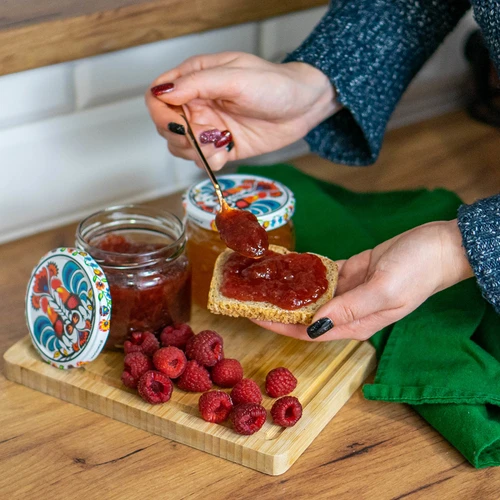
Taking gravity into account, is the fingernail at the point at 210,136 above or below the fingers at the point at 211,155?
above

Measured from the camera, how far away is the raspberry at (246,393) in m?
1.10

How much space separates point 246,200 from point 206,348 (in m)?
0.31

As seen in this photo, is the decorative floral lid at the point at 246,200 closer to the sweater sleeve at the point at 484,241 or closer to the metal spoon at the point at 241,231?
the metal spoon at the point at 241,231

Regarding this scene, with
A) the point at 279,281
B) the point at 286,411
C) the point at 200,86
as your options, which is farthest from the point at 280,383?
the point at 200,86

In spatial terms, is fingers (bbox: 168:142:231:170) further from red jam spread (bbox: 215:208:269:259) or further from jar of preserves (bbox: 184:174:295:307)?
red jam spread (bbox: 215:208:269:259)

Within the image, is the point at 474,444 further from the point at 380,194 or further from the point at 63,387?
the point at 380,194

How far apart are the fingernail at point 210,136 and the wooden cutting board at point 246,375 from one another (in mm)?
293

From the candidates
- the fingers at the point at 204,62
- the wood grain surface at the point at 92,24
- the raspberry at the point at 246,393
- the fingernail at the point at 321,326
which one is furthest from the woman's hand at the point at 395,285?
the wood grain surface at the point at 92,24

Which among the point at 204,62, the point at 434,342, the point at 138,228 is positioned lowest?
the point at 434,342

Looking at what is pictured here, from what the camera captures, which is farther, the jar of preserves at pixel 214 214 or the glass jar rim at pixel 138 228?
the jar of preserves at pixel 214 214

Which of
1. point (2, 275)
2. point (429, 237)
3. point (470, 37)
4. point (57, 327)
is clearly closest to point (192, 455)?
point (57, 327)

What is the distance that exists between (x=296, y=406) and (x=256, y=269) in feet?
0.73

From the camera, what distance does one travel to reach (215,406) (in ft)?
3.54

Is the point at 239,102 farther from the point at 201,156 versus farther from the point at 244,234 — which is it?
the point at 244,234
